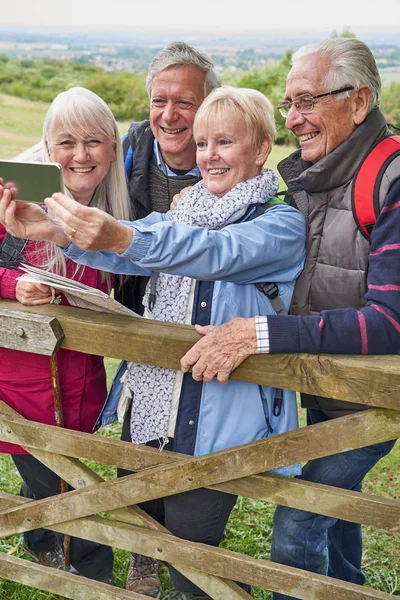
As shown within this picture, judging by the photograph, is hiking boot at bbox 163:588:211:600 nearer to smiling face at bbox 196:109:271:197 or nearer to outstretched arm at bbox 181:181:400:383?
outstretched arm at bbox 181:181:400:383

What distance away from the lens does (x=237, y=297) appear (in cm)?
214

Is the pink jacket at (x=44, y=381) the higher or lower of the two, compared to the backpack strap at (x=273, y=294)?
lower

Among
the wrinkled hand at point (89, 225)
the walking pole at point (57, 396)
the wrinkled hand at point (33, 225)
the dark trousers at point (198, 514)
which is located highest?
the wrinkled hand at point (89, 225)

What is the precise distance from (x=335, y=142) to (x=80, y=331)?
3.34ft

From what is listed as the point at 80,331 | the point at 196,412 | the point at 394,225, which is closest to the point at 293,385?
the point at 196,412

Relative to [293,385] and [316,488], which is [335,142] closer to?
[293,385]

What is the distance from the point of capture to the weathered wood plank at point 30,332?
85.5 inches

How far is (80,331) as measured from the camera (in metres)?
2.17

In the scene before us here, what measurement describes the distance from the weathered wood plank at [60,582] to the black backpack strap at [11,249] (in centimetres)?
116

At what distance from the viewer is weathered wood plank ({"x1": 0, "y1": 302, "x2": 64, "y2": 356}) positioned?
7.13 ft

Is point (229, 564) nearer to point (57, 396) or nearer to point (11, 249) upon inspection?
point (57, 396)

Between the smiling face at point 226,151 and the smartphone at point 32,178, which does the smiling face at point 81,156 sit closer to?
the smiling face at point 226,151

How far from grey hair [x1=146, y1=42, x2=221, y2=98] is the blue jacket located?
0.98m

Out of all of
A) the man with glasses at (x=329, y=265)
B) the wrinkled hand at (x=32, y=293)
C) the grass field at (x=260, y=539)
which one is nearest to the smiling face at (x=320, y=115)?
the man with glasses at (x=329, y=265)
